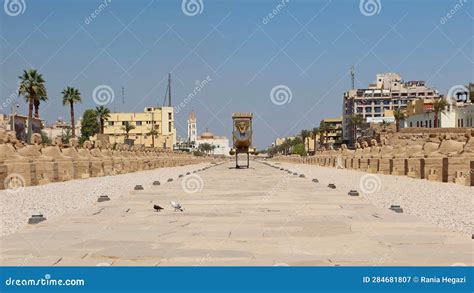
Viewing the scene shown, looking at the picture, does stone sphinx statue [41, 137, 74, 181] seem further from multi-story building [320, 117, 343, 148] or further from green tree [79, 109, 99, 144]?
multi-story building [320, 117, 343, 148]

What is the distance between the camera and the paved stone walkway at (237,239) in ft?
18.9

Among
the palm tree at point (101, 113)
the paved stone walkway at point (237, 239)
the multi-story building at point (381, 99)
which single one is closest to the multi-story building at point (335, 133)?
the multi-story building at point (381, 99)

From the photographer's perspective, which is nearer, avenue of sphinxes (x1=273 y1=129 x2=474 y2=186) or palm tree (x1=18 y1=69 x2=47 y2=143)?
avenue of sphinxes (x1=273 y1=129 x2=474 y2=186)

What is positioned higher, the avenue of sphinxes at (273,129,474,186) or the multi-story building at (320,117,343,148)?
the multi-story building at (320,117,343,148)

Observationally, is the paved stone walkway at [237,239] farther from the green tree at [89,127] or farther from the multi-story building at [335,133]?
the multi-story building at [335,133]

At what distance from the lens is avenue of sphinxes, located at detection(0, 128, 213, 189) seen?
18.9m

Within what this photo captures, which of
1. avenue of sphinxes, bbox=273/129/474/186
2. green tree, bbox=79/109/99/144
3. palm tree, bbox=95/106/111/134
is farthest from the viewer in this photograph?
green tree, bbox=79/109/99/144

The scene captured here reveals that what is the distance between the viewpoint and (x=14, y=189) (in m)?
17.9

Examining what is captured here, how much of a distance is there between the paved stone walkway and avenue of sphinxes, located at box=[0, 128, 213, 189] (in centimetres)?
937

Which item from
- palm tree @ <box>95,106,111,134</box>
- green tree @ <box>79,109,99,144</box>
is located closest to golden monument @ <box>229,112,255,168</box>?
palm tree @ <box>95,106,111,134</box>

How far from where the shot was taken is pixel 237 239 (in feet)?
22.7
